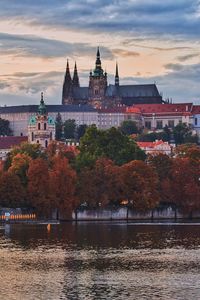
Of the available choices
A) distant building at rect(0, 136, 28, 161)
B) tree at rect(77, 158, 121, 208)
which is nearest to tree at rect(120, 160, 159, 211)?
tree at rect(77, 158, 121, 208)

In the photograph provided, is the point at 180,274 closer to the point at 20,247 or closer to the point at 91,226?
the point at 20,247

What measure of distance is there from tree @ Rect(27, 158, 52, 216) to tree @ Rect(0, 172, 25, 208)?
3.57 feet

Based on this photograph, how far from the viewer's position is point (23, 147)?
449 ft

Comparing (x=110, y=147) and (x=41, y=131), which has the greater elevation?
(x=41, y=131)

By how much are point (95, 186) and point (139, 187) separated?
4.41 meters

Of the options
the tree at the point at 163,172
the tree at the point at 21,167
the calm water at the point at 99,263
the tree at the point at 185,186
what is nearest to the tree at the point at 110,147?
the tree at the point at 163,172

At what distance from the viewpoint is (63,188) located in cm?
10494

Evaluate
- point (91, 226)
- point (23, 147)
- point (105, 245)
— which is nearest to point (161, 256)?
point (105, 245)

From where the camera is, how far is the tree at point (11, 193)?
102 metres

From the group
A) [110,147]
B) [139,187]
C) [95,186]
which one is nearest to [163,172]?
[139,187]

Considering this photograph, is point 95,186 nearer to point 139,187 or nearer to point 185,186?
point 139,187

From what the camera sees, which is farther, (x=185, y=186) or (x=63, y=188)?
(x=185, y=186)

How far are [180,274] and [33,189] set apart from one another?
41.5 meters

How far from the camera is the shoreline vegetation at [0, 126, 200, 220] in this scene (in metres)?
102
